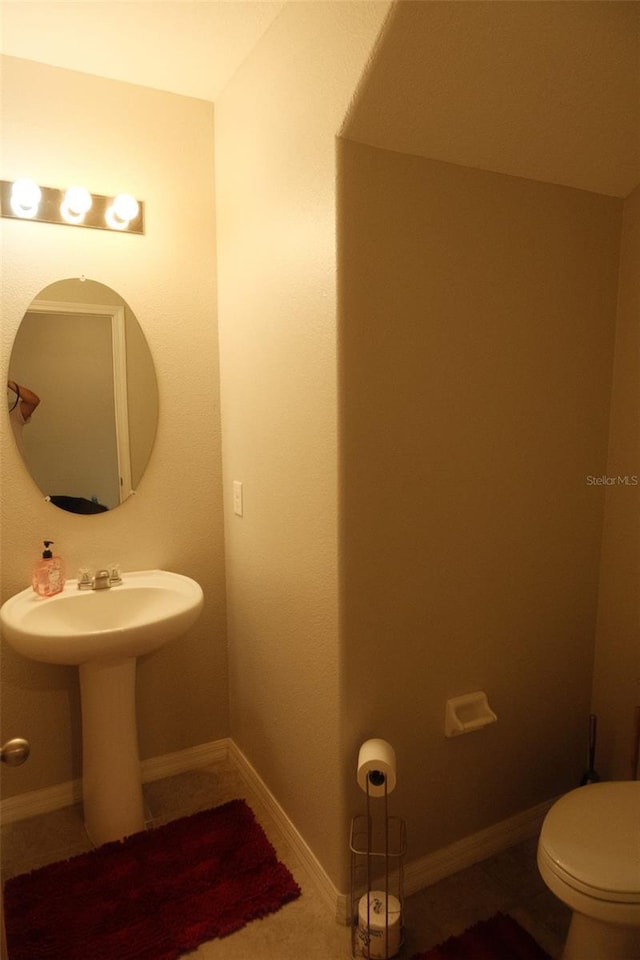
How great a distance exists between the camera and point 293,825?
196 centimetres

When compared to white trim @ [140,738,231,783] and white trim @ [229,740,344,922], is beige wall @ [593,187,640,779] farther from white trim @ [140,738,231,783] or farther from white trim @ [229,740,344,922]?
white trim @ [140,738,231,783]

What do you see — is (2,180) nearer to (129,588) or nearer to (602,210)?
(129,588)

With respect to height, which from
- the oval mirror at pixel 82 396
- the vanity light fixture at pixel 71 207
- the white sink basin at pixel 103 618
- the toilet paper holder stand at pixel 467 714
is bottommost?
the toilet paper holder stand at pixel 467 714

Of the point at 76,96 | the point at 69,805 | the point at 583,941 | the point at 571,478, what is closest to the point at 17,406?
the point at 76,96

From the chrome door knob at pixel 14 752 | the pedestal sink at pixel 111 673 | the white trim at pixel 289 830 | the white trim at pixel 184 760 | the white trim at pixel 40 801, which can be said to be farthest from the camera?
the white trim at pixel 184 760

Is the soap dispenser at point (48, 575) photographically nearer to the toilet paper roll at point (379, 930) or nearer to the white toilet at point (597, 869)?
the toilet paper roll at point (379, 930)

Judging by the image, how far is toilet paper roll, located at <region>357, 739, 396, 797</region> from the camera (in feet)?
4.95

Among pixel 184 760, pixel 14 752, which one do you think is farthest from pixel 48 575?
pixel 14 752

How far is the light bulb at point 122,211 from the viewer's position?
80.4 inches

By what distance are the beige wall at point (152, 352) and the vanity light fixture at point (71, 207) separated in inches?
1.5

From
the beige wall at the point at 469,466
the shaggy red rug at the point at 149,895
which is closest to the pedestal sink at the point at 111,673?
the shaggy red rug at the point at 149,895

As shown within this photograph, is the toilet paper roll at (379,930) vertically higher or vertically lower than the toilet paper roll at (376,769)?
lower

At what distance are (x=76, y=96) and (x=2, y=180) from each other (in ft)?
1.27

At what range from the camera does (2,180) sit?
190cm
